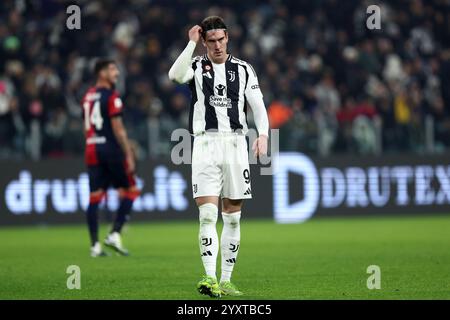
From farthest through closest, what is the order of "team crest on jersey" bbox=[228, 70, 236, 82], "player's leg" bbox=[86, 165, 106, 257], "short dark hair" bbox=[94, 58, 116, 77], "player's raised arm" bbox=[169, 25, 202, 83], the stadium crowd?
the stadium crowd
"short dark hair" bbox=[94, 58, 116, 77]
"player's leg" bbox=[86, 165, 106, 257]
"team crest on jersey" bbox=[228, 70, 236, 82]
"player's raised arm" bbox=[169, 25, 202, 83]

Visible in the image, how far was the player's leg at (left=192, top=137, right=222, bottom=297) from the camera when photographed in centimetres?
928

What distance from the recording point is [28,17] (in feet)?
75.9

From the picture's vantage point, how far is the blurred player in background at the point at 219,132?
367 inches

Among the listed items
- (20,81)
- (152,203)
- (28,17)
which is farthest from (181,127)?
(28,17)

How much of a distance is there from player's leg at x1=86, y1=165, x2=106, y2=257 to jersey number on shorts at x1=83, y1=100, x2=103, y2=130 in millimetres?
607

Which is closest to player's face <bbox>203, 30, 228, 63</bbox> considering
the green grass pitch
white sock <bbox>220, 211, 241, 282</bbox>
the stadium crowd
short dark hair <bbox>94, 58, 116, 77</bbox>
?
white sock <bbox>220, 211, 241, 282</bbox>

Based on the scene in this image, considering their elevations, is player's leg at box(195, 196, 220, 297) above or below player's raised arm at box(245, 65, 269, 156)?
below

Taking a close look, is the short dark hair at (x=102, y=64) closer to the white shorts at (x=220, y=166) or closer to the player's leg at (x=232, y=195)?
the white shorts at (x=220, y=166)

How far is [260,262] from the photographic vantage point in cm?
1273

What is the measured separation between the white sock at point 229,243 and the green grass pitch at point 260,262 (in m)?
0.29

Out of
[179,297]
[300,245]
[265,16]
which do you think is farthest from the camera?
[265,16]

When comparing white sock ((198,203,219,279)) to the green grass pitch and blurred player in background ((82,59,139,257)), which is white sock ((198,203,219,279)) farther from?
blurred player in background ((82,59,139,257))
